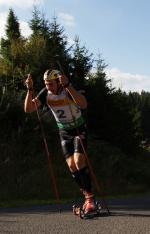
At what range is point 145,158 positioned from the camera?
33062 millimetres

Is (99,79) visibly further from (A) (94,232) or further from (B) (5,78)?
(A) (94,232)

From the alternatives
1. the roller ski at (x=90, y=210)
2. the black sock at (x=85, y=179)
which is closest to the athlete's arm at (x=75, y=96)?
the black sock at (x=85, y=179)

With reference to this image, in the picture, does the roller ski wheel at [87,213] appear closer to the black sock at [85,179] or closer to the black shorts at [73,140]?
the black sock at [85,179]

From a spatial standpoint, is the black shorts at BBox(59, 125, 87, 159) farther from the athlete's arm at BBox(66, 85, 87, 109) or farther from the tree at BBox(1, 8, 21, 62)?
the tree at BBox(1, 8, 21, 62)

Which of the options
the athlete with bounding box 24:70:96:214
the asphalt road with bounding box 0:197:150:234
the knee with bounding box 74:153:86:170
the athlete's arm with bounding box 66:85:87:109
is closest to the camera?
the asphalt road with bounding box 0:197:150:234

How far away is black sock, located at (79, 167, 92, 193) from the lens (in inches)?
336

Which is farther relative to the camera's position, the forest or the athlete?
the forest

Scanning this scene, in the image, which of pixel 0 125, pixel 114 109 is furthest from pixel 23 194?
→ pixel 114 109

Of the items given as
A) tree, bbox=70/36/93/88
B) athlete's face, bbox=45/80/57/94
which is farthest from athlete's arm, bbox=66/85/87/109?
tree, bbox=70/36/93/88

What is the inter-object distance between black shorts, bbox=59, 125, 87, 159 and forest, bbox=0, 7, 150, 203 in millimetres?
1353

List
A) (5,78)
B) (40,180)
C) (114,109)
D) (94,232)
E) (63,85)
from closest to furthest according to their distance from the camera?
(94,232) → (63,85) → (40,180) → (5,78) → (114,109)

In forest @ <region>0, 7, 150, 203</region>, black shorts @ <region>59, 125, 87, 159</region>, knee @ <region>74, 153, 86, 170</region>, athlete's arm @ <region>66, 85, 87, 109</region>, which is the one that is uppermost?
athlete's arm @ <region>66, 85, 87, 109</region>

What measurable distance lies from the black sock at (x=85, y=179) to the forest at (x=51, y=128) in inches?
74.8

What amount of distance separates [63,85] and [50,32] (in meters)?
23.4
